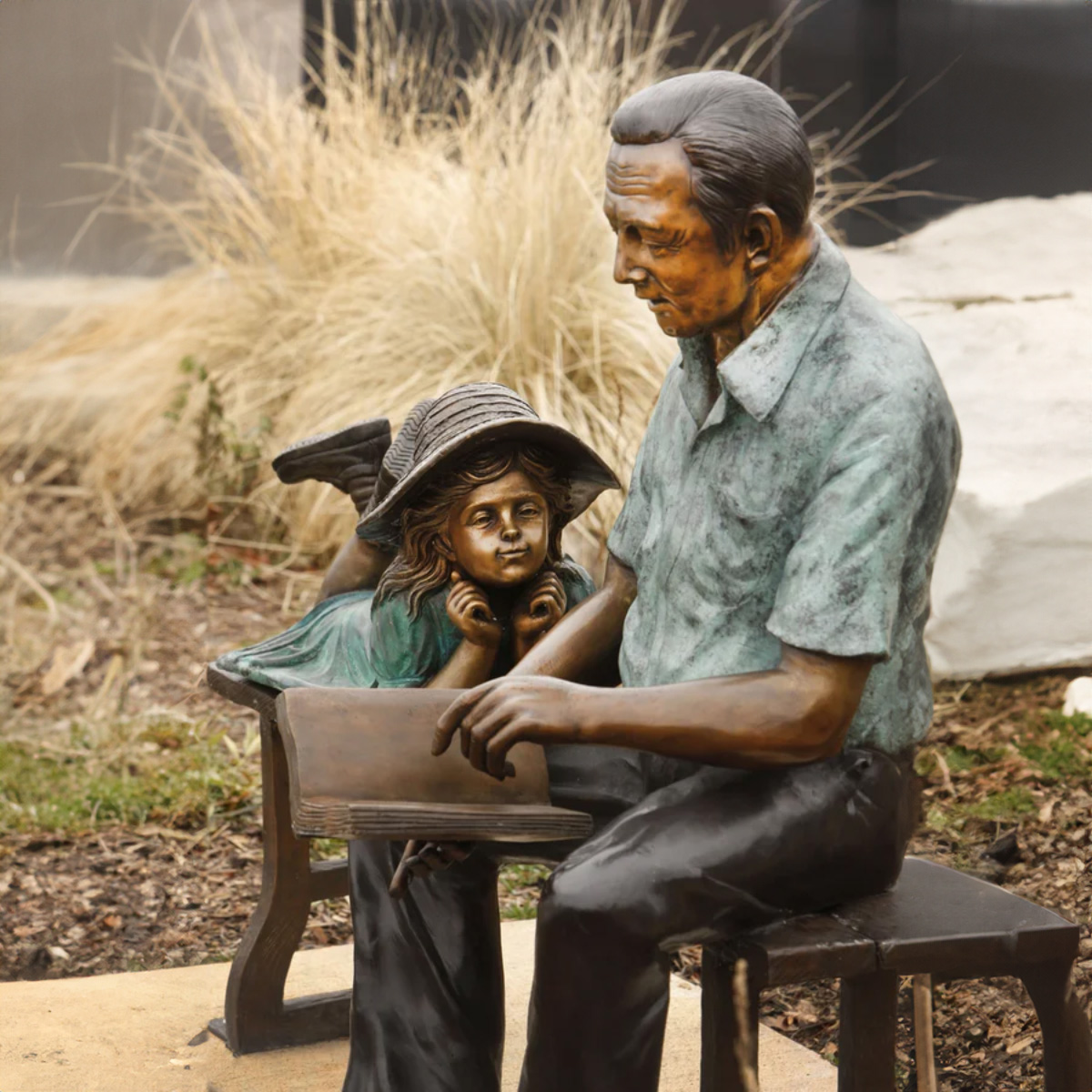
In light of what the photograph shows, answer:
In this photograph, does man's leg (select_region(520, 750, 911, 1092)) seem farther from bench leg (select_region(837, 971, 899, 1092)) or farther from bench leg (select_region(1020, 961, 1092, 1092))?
bench leg (select_region(1020, 961, 1092, 1092))

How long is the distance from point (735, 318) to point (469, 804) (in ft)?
2.51

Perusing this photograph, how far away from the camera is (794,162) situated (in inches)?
84.8

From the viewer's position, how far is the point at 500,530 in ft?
8.62

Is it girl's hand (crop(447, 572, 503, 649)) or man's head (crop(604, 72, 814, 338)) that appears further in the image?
girl's hand (crop(447, 572, 503, 649))

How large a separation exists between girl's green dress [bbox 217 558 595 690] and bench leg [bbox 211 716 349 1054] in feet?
1.42

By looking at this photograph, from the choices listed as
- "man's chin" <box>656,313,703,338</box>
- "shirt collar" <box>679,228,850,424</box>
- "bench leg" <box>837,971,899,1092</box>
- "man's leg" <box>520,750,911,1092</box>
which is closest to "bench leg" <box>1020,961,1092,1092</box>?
"bench leg" <box>837,971,899,1092</box>

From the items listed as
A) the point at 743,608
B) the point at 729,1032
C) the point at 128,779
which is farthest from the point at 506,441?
the point at 128,779

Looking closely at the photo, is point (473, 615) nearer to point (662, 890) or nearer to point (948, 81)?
point (662, 890)

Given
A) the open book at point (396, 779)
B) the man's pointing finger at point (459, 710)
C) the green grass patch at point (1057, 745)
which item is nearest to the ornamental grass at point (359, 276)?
the green grass patch at point (1057, 745)

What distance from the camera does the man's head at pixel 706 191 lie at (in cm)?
213

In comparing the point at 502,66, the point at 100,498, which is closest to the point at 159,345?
the point at 100,498

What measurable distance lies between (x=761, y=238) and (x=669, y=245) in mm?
128

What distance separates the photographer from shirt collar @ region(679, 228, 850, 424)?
7.23ft

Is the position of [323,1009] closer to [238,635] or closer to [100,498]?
[238,635]
